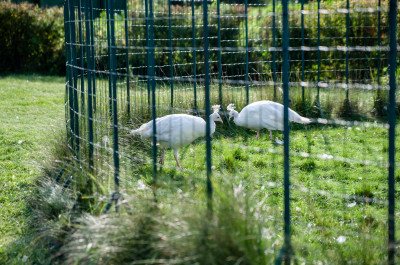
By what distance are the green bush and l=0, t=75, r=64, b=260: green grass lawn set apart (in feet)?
6.34

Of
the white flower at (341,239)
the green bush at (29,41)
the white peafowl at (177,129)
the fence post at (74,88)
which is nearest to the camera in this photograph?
the white flower at (341,239)

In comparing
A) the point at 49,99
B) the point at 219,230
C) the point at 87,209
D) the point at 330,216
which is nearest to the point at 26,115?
the point at 49,99

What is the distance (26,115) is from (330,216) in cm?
692

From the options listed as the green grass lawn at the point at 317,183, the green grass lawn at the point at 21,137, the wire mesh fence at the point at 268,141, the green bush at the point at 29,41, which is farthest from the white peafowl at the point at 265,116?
the green bush at the point at 29,41

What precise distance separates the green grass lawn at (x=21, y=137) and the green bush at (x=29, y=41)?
1931mm

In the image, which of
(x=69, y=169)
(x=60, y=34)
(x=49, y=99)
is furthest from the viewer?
(x=60, y=34)

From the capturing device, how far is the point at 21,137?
8.43 meters

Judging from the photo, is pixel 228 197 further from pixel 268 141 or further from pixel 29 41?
pixel 29 41

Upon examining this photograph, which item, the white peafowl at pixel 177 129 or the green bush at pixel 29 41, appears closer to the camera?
the white peafowl at pixel 177 129

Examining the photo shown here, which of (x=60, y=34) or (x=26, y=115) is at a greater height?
(x=60, y=34)

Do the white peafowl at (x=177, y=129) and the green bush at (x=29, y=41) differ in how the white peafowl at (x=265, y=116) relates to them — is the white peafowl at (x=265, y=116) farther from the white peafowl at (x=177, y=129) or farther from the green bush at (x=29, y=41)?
the green bush at (x=29, y=41)

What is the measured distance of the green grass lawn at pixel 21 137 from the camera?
17.7ft

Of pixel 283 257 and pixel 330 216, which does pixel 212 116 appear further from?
pixel 283 257

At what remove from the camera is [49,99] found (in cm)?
1191
